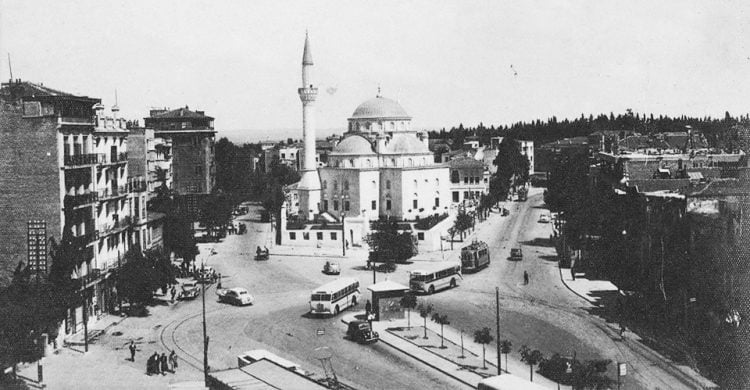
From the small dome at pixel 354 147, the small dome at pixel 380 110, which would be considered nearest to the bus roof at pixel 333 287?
the small dome at pixel 354 147

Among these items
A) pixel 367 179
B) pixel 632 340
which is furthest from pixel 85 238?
pixel 367 179

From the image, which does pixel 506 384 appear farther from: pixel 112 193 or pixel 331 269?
pixel 331 269

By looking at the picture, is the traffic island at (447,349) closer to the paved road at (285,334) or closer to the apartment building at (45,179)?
the paved road at (285,334)

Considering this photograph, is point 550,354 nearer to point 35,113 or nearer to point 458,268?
point 458,268

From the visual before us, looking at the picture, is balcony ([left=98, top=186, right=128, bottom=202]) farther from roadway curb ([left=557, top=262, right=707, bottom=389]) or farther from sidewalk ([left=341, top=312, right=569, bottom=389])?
roadway curb ([left=557, top=262, right=707, bottom=389])

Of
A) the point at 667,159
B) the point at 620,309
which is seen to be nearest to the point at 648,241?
the point at 620,309
